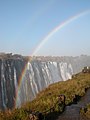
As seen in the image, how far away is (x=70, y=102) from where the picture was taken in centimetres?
1970

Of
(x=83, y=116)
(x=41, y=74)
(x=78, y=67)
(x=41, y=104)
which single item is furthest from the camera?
(x=78, y=67)

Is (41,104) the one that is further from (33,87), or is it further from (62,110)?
(33,87)

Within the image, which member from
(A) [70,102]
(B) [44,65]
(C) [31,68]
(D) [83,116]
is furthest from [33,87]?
(D) [83,116]

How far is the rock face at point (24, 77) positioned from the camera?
216 feet

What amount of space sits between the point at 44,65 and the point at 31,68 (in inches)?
306

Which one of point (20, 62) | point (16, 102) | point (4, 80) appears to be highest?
point (20, 62)

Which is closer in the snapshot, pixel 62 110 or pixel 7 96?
pixel 62 110

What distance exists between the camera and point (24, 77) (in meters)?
78.6

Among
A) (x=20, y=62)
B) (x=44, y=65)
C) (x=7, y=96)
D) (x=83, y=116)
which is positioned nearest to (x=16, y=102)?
(x=7, y=96)

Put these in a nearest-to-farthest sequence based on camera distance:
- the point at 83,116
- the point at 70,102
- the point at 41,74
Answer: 1. the point at 83,116
2. the point at 70,102
3. the point at 41,74

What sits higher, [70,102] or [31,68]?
[31,68]

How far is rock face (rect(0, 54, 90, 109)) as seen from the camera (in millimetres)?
65812

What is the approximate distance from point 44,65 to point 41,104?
72.9 m

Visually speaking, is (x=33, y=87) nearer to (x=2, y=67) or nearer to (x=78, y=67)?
(x=2, y=67)
